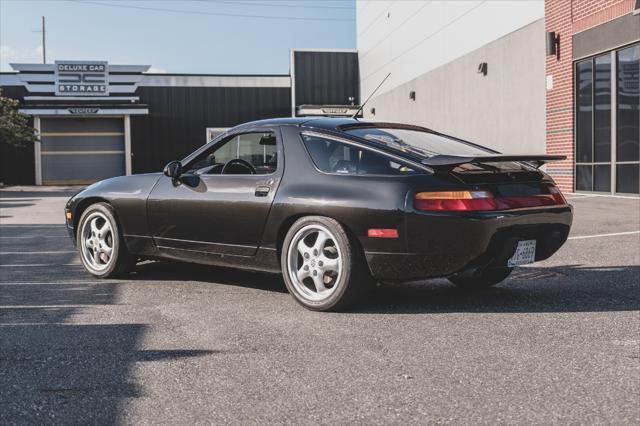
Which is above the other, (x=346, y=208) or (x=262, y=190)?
(x=262, y=190)

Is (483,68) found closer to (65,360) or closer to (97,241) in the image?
(97,241)

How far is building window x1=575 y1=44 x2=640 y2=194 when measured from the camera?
1552 centimetres

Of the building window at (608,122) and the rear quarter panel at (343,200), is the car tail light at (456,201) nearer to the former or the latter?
the rear quarter panel at (343,200)

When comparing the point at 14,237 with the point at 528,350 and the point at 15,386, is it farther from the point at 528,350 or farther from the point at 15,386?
the point at 528,350

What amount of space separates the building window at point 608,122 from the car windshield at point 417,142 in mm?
11140

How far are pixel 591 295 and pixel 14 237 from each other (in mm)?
7877

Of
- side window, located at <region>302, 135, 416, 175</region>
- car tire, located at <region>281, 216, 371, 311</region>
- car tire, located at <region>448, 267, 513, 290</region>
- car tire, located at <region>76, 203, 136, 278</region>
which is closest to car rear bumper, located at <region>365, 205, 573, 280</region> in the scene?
car tire, located at <region>281, 216, 371, 311</region>

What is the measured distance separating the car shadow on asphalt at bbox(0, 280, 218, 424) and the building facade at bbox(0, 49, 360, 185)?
31757 millimetres

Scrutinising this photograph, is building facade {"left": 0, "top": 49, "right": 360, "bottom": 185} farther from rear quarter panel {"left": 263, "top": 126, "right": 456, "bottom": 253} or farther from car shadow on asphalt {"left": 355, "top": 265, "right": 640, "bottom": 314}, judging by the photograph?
rear quarter panel {"left": 263, "top": 126, "right": 456, "bottom": 253}

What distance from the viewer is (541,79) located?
62.1 feet

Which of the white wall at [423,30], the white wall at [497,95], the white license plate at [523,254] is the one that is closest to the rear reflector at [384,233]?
the white license plate at [523,254]

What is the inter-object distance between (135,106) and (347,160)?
3272 cm

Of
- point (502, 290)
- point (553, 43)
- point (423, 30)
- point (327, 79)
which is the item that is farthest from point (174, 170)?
point (327, 79)

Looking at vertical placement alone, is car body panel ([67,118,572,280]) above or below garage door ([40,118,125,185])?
below
